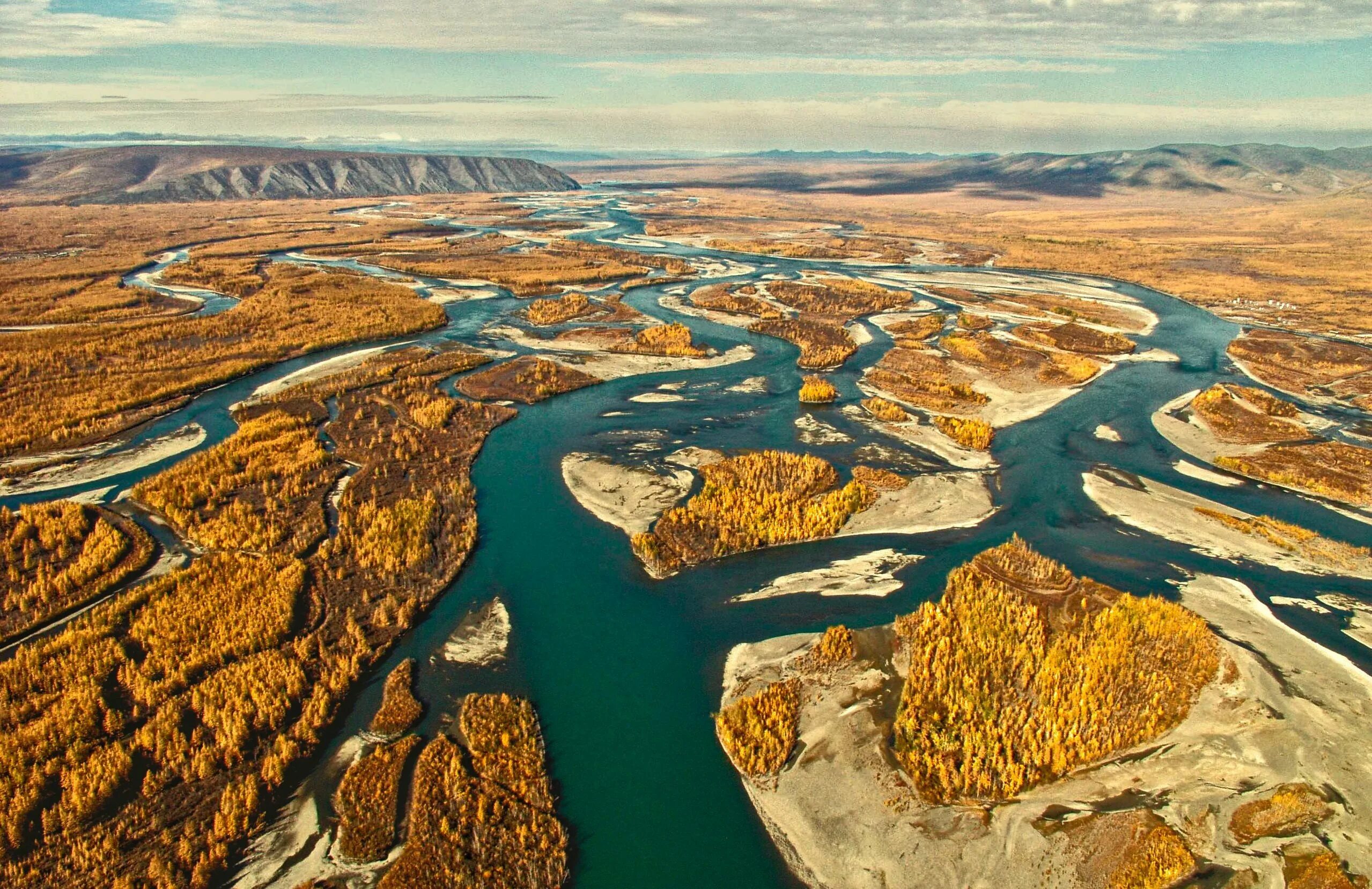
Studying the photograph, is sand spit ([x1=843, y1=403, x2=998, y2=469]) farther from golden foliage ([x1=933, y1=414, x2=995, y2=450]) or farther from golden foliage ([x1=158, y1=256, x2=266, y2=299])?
golden foliage ([x1=158, y1=256, x2=266, y2=299])

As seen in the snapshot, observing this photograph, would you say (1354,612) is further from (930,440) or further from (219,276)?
(219,276)

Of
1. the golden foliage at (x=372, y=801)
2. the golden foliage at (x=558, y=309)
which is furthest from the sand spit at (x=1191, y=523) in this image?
the golden foliage at (x=558, y=309)

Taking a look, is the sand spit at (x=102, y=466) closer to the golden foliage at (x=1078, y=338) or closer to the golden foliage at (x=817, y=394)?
the golden foliage at (x=817, y=394)

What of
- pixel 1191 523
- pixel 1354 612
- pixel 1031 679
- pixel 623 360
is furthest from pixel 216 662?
pixel 623 360

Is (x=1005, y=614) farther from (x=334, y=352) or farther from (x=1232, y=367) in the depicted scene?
(x=334, y=352)

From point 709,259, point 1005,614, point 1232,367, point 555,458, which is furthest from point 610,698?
point 709,259
